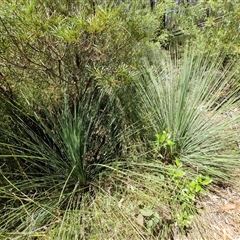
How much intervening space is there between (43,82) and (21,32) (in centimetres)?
41

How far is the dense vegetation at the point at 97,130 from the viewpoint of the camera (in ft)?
3.53

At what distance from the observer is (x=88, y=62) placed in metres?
1.25

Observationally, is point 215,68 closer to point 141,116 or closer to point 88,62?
point 141,116

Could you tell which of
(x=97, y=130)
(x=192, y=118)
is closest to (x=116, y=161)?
(x=97, y=130)

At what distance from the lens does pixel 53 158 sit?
132cm

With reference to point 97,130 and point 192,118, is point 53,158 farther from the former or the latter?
point 192,118

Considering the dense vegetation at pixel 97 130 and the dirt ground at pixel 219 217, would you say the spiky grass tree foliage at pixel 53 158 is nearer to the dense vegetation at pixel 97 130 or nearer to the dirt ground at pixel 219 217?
the dense vegetation at pixel 97 130

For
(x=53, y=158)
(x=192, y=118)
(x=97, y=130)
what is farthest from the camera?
(x=192, y=118)

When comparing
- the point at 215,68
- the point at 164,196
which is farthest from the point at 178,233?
the point at 215,68

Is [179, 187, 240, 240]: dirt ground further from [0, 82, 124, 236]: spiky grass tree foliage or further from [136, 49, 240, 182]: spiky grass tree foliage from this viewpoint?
[0, 82, 124, 236]: spiky grass tree foliage

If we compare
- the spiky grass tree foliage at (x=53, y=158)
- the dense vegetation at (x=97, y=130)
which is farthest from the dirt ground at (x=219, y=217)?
the spiky grass tree foliage at (x=53, y=158)

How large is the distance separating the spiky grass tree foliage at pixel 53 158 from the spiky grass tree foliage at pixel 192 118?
35 centimetres

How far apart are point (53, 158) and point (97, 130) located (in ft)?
1.19

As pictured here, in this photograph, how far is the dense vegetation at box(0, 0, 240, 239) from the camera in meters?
1.08
